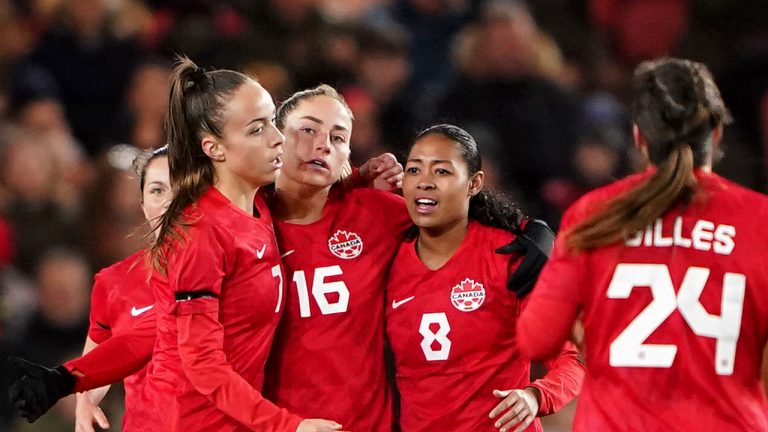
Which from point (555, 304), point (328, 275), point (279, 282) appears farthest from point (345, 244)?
point (555, 304)

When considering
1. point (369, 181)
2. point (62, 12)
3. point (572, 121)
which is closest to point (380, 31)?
point (572, 121)

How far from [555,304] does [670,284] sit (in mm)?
274

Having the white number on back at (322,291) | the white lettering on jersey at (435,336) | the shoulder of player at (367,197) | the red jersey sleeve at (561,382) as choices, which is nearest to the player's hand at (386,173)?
the shoulder of player at (367,197)

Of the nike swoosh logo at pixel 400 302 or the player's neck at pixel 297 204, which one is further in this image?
the player's neck at pixel 297 204

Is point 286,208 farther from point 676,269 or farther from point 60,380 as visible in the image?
point 676,269

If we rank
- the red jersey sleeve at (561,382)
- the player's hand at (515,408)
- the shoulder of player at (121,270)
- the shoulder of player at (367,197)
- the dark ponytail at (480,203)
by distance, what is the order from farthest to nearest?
the shoulder of player at (121,270), the shoulder of player at (367,197), the dark ponytail at (480,203), the red jersey sleeve at (561,382), the player's hand at (515,408)

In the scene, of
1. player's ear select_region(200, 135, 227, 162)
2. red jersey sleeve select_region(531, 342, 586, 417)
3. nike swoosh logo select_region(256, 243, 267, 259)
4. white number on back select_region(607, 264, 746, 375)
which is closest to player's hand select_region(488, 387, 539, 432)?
red jersey sleeve select_region(531, 342, 586, 417)

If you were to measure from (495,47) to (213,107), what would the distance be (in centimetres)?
446

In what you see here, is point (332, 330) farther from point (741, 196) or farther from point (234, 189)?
point (741, 196)

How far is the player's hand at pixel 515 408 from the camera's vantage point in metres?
3.36

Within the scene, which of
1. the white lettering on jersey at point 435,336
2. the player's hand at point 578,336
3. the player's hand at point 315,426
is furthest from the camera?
the white lettering on jersey at point 435,336

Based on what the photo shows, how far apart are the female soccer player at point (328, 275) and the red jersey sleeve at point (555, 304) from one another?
957mm

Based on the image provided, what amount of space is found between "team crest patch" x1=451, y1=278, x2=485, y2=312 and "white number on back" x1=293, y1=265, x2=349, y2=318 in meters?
0.35

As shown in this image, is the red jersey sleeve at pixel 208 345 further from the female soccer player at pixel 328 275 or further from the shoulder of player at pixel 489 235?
the shoulder of player at pixel 489 235
